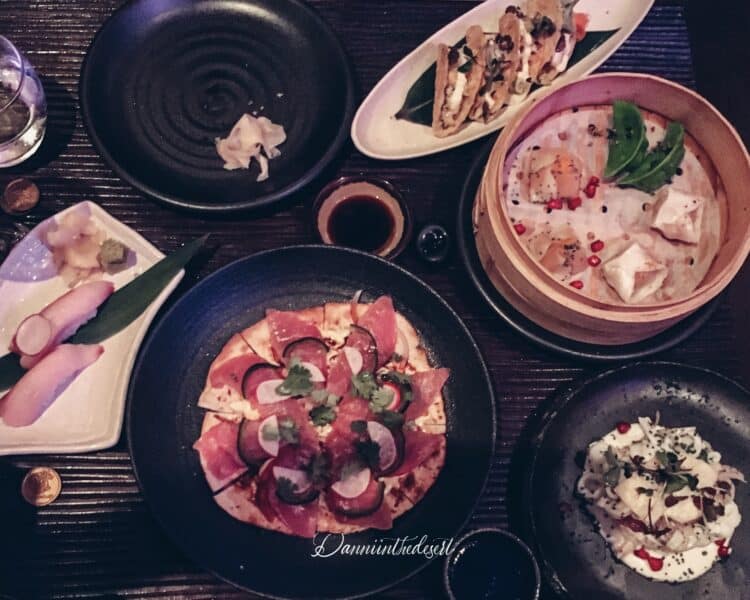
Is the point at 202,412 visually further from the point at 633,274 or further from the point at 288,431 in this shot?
the point at 633,274

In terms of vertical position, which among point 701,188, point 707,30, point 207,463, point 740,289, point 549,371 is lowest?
point 207,463

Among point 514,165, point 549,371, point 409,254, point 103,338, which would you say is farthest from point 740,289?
point 103,338

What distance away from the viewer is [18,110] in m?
2.79

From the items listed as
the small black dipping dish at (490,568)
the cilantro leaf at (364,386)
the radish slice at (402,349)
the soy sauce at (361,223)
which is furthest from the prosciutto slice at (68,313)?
the small black dipping dish at (490,568)

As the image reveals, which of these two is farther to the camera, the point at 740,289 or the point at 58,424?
the point at 740,289

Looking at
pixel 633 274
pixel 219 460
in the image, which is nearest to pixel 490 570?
pixel 219 460

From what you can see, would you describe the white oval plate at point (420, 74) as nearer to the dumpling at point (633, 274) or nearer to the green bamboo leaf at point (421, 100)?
the green bamboo leaf at point (421, 100)

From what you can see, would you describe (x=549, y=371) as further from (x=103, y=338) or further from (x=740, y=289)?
(x=103, y=338)

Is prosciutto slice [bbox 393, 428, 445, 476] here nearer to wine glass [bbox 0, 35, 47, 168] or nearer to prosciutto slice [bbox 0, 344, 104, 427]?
prosciutto slice [bbox 0, 344, 104, 427]

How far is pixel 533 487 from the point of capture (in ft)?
8.15

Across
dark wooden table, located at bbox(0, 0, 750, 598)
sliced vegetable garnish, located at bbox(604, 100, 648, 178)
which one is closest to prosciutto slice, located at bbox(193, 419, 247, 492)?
dark wooden table, located at bbox(0, 0, 750, 598)

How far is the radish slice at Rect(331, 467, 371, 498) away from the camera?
251cm

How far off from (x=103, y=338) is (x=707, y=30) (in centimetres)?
283

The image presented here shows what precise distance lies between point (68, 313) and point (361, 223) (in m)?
1.11
